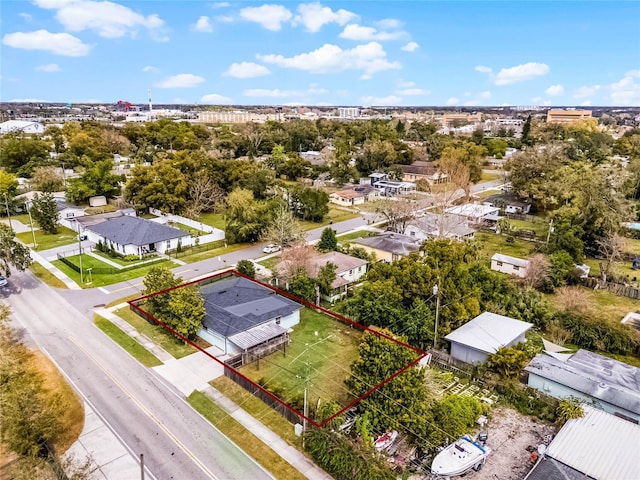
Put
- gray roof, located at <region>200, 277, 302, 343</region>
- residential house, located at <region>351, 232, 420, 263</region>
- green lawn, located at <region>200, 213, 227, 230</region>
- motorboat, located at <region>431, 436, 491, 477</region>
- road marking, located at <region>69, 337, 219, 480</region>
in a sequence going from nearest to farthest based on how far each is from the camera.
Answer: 1. motorboat, located at <region>431, 436, 491, 477</region>
2. road marking, located at <region>69, 337, 219, 480</region>
3. gray roof, located at <region>200, 277, 302, 343</region>
4. residential house, located at <region>351, 232, 420, 263</region>
5. green lawn, located at <region>200, 213, 227, 230</region>

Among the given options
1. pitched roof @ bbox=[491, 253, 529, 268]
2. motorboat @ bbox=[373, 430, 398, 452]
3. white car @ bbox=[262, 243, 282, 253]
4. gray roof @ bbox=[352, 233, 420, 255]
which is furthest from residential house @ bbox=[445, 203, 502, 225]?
motorboat @ bbox=[373, 430, 398, 452]

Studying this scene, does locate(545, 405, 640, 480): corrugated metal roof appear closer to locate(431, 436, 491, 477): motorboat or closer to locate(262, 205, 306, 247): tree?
locate(431, 436, 491, 477): motorboat

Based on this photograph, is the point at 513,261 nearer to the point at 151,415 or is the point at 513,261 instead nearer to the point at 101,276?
the point at 151,415

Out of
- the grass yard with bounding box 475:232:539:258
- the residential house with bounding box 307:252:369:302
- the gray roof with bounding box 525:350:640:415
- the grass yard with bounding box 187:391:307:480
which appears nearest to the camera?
the grass yard with bounding box 187:391:307:480

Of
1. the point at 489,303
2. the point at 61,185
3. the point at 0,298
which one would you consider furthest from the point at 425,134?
the point at 0,298

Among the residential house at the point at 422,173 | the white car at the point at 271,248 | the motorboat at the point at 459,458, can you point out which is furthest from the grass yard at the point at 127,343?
the residential house at the point at 422,173

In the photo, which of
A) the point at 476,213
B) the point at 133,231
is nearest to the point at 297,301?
the point at 133,231

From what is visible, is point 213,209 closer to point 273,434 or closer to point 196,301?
point 196,301
